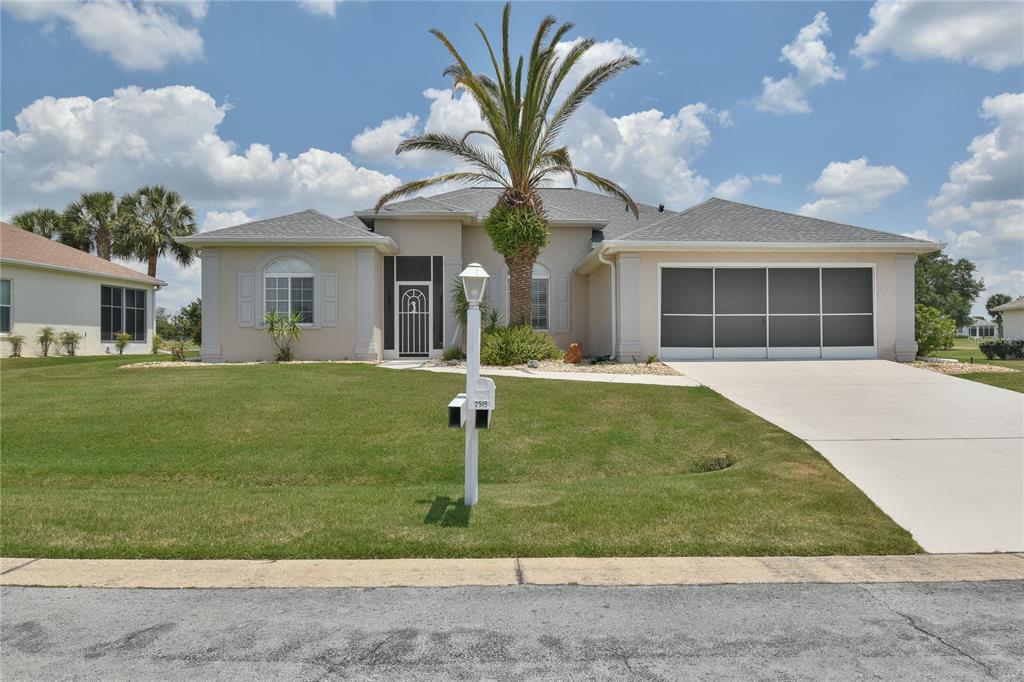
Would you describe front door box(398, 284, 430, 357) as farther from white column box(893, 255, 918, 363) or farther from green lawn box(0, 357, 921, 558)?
white column box(893, 255, 918, 363)

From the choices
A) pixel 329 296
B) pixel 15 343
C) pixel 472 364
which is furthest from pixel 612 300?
pixel 15 343

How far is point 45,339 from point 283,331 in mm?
11268

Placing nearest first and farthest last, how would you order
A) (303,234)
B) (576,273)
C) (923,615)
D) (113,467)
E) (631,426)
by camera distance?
(923,615), (113,467), (631,426), (303,234), (576,273)

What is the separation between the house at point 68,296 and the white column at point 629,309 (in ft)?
66.6

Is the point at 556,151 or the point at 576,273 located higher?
the point at 556,151

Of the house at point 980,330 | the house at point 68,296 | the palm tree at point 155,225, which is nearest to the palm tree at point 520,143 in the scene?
the house at point 68,296

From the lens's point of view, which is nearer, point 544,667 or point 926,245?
point 544,667

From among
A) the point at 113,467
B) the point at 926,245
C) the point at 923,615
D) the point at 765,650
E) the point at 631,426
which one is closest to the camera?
the point at 765,650

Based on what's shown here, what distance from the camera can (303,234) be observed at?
1717 cm

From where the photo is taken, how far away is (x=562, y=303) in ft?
64.8

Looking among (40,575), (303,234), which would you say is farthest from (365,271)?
(40,575)

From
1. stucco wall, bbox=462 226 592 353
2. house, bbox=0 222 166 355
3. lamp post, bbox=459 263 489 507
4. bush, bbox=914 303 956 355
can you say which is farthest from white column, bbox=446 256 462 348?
house, bbox=0 222 166 355

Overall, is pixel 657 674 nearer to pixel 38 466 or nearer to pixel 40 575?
pixel 40 575

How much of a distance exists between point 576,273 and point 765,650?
17038mm
